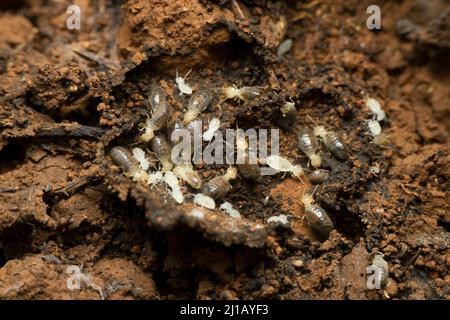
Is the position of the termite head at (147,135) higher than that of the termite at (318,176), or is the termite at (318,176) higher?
the termite head at (147,135)

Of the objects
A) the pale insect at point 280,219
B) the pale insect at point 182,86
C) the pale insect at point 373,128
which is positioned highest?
the pale insect at point 182,86

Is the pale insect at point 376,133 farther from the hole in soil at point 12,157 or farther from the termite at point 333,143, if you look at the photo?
the hole in soil at point 12,157

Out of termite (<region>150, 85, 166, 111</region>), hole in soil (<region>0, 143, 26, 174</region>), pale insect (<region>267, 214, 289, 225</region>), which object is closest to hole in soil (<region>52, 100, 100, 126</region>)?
hole in soil (<region>0, 143, 26, 174</region>)

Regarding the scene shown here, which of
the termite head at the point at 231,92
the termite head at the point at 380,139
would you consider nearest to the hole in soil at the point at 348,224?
the termite head at the point at 380,139

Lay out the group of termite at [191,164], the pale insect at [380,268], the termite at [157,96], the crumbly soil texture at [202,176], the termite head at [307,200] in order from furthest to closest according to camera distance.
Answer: the termite at [157,96], the termite head at [307,200], the group of termite at [191,164], the pale insect at [380,268], the crumbly soil texture at [202,176]

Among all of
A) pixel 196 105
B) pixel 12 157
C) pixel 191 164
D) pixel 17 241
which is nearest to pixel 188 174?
pixel 191 164

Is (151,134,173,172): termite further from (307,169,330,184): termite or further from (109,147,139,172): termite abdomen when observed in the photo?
(307,169,330,184): termite
